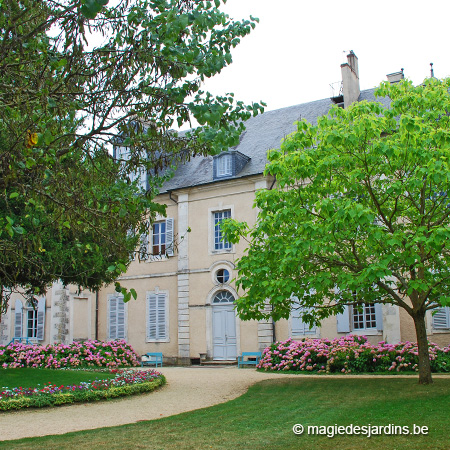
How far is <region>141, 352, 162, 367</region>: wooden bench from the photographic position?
1950 centimetres

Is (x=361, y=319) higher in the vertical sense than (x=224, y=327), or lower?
higher

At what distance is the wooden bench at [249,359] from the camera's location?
58.9ft

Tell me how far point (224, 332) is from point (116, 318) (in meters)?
4.83

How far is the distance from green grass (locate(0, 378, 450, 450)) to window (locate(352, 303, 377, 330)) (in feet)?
20.7

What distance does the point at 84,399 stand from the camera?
10484mm

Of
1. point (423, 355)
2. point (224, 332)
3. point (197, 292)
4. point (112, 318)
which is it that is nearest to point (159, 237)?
point (197, 292)

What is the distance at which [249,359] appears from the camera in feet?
60.7

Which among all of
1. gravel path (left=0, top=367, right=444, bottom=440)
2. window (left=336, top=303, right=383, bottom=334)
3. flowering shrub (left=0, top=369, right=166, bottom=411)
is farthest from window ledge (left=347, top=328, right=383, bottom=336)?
flowering shrub (left=0, top=369, right=166, bottom=411)

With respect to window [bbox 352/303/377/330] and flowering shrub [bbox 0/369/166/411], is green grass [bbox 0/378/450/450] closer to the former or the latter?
flowering shrub [bbox 0/369/166/411]

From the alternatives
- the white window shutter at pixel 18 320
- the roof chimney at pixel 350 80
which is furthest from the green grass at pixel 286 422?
the white window shutter at pixel 18 320

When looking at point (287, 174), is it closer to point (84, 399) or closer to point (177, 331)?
point (84, 399)

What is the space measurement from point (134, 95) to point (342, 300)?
8319 mm

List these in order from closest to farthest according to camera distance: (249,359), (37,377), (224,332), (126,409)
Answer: (126,409) → (37,377) → (249,359) → (224,332)

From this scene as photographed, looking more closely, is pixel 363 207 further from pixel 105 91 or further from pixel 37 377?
pixel 37 377
